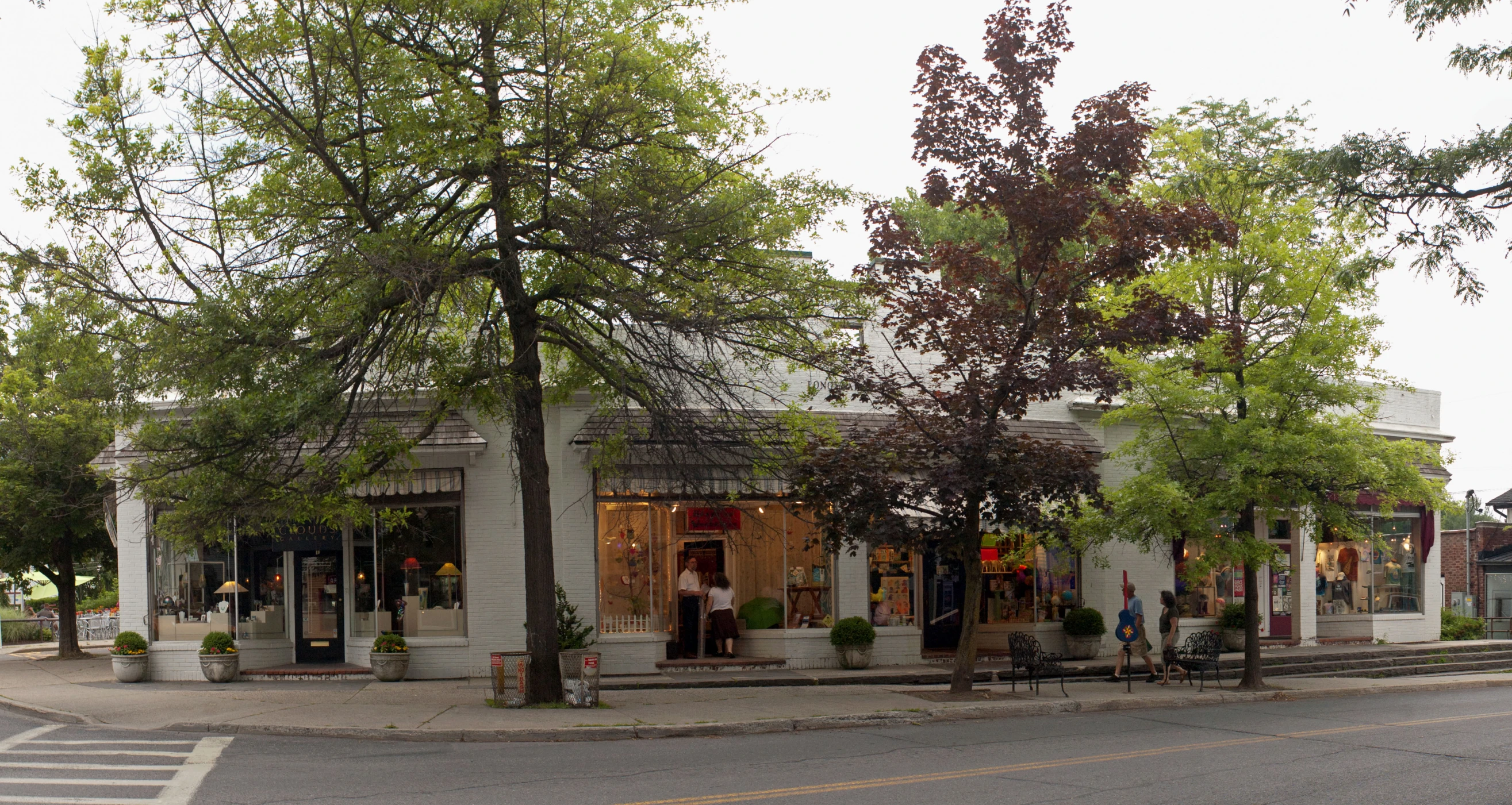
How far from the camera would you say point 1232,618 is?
2378cm

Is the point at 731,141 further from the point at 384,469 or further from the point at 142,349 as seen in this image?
the point at 142,349

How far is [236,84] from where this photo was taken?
1351 cm

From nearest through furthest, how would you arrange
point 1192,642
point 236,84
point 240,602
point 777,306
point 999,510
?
1. point 236,84
2. point 777,306
3. point 999,510
4. point 1192,642
5. point 240,602

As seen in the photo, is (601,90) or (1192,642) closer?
(601,90)

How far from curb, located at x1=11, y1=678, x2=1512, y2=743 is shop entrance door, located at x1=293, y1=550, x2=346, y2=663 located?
4577 mm

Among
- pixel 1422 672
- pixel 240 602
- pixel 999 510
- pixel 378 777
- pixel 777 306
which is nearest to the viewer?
pixel 378 777

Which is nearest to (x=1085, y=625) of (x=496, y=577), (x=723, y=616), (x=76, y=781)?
(x=723, y=616)

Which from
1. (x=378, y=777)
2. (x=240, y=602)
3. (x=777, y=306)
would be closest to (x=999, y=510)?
(x=777, y=306)

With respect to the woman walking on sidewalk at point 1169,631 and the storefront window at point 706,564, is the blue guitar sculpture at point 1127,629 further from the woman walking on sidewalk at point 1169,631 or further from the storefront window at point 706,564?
the storefront window at point 706,564

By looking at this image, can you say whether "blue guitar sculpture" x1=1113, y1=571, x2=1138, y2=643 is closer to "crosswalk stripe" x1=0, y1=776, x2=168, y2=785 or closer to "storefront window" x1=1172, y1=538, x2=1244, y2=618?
"storefront window" x1=1172, y1=538, x2=1244, y2=618

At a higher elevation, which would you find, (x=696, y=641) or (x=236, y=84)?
(x=236, y=84)

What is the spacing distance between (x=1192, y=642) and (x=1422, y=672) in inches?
284

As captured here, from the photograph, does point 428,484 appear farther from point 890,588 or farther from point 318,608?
point 890,588

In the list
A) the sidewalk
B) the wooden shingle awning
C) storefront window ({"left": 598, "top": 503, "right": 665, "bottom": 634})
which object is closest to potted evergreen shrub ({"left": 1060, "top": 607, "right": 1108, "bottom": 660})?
the sidewalk
